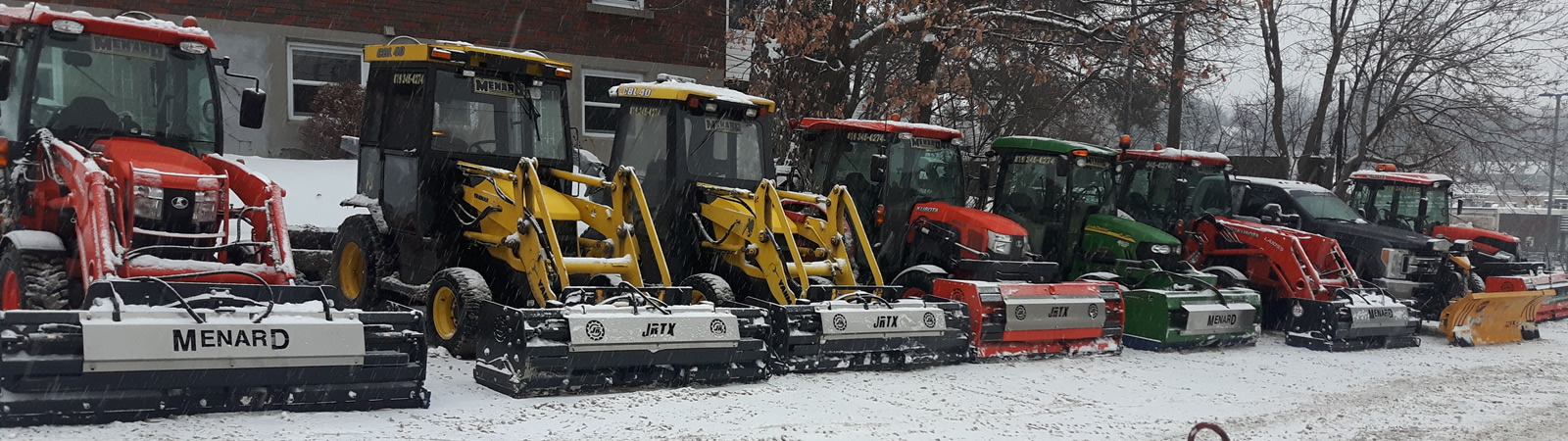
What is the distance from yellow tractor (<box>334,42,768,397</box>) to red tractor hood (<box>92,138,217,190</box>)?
1.91 m

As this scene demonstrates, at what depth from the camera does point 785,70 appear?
15.9 meters

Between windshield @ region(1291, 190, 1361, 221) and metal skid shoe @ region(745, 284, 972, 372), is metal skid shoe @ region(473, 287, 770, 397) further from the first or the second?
windshield @ region(1291, 190, 1361, 221)

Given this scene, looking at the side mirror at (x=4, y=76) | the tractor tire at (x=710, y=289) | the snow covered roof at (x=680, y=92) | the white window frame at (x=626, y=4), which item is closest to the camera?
the side mirror at (x=4, y=76)

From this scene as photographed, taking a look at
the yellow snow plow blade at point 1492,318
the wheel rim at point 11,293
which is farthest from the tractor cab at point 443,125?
the yellow snow plow blade at point 1492,318

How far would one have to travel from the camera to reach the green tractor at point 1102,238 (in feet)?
42.8

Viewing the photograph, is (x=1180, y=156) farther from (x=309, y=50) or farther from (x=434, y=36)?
(x=309, y=50)

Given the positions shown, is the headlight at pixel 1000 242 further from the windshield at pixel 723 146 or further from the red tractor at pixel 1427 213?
the red tractor at pixel 1427 213

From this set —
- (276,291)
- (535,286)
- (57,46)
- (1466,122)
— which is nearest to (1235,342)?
(535,286)

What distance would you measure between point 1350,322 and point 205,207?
1102 centimetres

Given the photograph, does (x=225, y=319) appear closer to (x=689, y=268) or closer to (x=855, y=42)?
(x=689, y=268)

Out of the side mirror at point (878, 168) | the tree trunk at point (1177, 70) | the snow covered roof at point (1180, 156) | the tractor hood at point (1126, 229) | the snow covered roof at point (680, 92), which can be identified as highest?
the tree trunk at point (1177, 70)

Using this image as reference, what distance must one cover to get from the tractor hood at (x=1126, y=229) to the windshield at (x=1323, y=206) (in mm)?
3369

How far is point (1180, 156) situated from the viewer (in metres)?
15.5

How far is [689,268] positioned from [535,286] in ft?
6.56
